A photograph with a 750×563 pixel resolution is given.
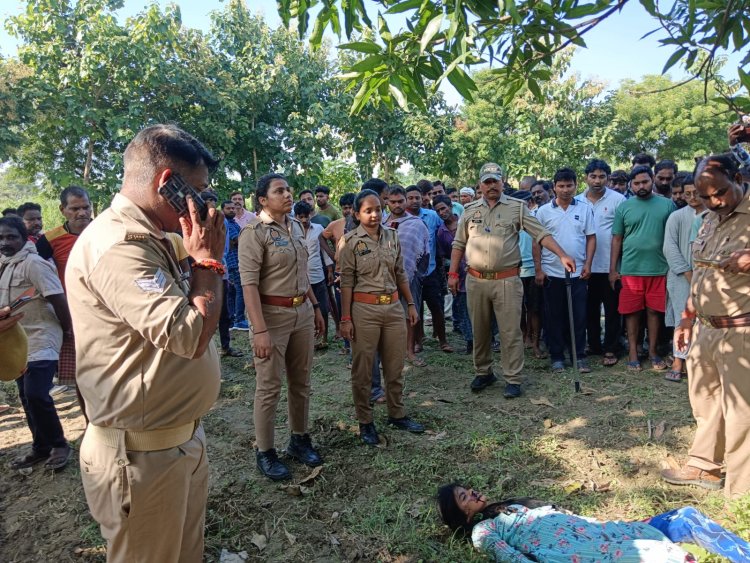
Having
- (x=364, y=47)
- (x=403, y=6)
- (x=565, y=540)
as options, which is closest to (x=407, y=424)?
(x=565, y=540)

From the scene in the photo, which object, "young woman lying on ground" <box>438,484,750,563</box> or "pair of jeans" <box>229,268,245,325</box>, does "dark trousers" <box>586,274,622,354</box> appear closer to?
"young woman lying on ground" <box>438,484,750,563</box>

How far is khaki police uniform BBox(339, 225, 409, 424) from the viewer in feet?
13.9

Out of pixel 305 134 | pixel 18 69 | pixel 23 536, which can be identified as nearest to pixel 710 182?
pixel 23 536

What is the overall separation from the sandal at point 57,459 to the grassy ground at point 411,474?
0.07 m

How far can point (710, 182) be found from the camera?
3.12m

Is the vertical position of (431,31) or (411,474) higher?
(431,31)

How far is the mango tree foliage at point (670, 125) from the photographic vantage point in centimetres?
2400

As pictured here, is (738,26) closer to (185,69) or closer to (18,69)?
(185,69)

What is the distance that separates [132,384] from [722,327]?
325 cm

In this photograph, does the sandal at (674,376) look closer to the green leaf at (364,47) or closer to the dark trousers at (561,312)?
the dark trousers at (561,312)

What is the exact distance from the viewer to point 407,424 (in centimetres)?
447

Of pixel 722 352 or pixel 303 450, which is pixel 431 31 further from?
pixel 303 450

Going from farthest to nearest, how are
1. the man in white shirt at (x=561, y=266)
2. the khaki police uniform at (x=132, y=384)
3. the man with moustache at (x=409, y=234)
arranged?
the man with moustache at (x=409, y=234) → the man in white shirt at (x=561, y=266) → the khaki police uniform at (x=132, y=384)

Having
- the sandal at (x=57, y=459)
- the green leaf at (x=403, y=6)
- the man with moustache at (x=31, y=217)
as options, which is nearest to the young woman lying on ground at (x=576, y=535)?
the green leaf at (x=403, y=6)
